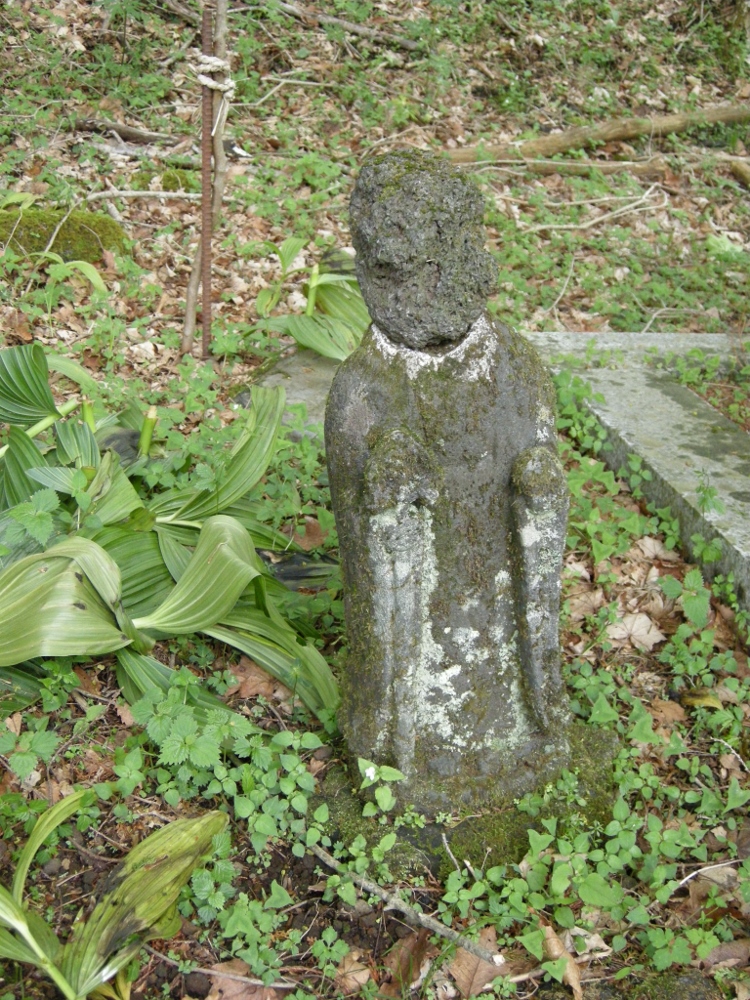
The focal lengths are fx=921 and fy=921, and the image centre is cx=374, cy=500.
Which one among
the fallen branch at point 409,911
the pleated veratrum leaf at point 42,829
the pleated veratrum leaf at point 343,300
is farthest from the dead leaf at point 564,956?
the pleated veratrum leaf at point 343,300

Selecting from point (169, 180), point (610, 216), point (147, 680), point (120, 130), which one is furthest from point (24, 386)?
point (610, 216)

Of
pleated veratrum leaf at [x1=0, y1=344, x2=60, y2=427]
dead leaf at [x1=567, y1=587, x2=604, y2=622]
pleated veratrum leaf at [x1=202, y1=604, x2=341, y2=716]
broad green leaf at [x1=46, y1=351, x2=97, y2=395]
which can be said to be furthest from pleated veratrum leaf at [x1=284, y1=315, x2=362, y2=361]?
pleated veratrum leaf at [x1=202, y1=604, x2=341, y2=716]

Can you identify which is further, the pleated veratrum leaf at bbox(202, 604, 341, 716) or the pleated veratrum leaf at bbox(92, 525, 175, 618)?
the pleated veratrum leaf at bbox(92, 525, 175, 618)

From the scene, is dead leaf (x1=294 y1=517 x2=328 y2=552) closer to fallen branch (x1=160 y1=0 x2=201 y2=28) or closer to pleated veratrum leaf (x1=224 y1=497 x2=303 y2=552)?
pleated veratrum leaf (x1=224 y1=497 x2=303 y2=552)

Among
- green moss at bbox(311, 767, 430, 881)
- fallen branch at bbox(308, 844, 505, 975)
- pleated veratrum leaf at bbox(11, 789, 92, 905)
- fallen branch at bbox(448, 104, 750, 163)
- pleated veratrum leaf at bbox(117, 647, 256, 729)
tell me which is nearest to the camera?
pleated veratrum leaf at bbox(11, 789, 92, 905)

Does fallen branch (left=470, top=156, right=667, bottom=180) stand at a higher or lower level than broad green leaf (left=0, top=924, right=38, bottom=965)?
higher

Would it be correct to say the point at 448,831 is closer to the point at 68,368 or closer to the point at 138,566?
the point at 138,566

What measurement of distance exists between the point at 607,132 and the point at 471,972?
7.64 m

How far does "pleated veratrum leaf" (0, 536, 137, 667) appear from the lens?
292 centimetres

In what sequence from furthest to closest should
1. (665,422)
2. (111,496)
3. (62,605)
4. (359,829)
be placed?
(665,422) → (111,496) → (62,605) → (359,829)

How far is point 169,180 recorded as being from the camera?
655 cm

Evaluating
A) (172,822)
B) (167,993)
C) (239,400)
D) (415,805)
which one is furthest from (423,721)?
(239,400)

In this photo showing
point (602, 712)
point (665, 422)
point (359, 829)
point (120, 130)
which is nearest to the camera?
point (359, 829)

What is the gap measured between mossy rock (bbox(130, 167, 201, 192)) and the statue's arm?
15.8ft
